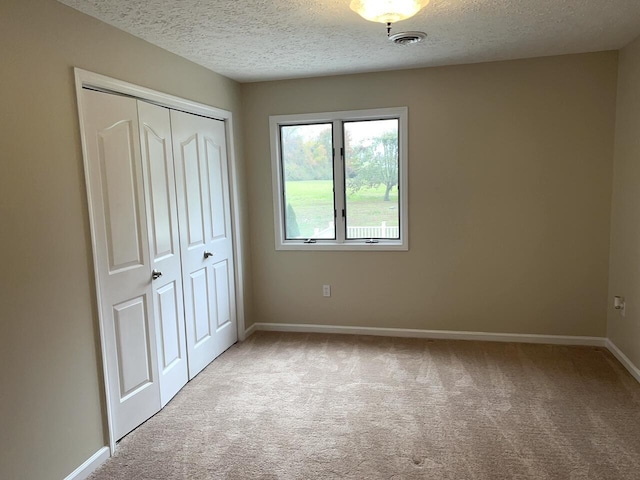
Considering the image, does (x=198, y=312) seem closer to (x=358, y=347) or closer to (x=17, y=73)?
(x=358, y=347)

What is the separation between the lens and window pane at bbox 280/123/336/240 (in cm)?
425

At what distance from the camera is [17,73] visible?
6.55 feet

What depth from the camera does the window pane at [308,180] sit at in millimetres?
4254

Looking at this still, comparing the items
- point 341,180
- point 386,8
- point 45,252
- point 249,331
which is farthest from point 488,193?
point 45,252

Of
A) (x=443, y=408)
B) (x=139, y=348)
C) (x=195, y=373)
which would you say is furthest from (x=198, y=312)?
(x=443, y=408)

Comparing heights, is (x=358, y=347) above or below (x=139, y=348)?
below

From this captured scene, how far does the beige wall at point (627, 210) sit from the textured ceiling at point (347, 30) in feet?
0.99

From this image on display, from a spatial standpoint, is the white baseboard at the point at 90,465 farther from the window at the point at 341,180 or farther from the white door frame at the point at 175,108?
the window at the point at 341,180

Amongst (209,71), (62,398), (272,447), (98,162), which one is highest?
(209,71)

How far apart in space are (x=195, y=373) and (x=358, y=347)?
138cm

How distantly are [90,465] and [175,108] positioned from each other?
7.45 ft

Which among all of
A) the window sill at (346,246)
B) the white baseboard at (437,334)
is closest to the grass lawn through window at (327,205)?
the window sill at (346,246)

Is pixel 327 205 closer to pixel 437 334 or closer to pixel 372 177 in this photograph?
pixel 372 177

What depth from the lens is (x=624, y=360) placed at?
11.2ft
